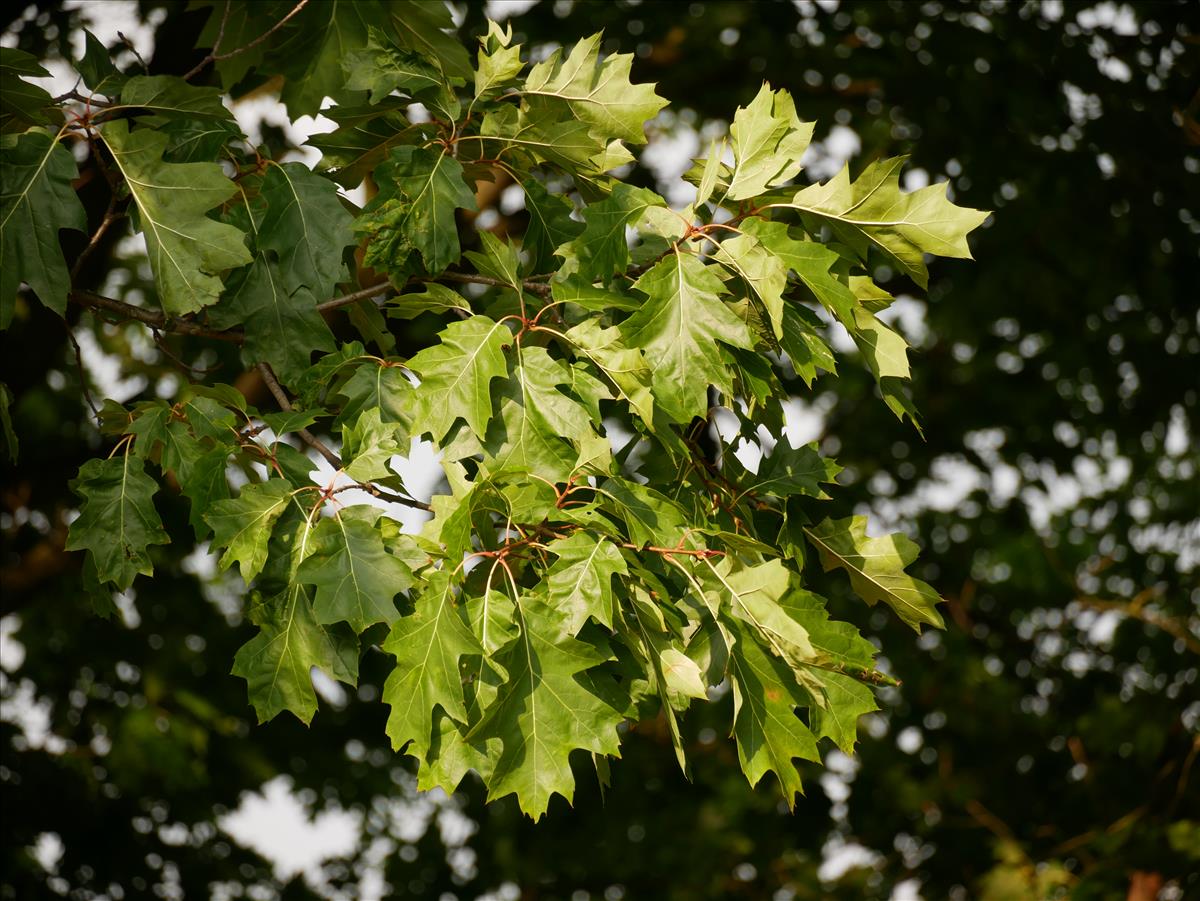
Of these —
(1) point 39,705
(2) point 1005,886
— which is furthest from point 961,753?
(1) point 39,705

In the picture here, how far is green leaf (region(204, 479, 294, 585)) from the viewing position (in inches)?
84.0

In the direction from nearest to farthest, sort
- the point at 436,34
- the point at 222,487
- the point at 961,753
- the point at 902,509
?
1. the point at 222,487
2. the point at 436,34
3. the point at 961,753
4. the point at 902,509

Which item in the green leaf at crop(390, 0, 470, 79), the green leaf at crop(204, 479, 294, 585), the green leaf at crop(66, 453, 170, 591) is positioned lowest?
the green leaf at crop(66, 453, 170, 591)

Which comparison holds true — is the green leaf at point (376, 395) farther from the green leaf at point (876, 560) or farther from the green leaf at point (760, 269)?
the green leaf at point (876, 560)

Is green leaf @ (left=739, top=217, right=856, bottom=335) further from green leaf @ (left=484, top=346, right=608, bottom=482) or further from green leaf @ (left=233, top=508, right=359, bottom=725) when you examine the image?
green leaf @ (left=233, top=508, right=359, bottom=725)

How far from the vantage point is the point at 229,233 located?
237cm

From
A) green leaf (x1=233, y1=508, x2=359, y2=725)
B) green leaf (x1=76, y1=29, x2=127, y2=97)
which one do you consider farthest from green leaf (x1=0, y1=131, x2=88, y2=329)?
green leaf (x1=233, y1=508, x2=359, y2=725)

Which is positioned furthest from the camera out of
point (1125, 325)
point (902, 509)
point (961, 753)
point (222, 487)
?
point (902, 509)

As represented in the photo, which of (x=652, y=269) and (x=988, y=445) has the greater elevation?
(x=652, y=269)

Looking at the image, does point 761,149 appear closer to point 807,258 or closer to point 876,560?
point 807,258

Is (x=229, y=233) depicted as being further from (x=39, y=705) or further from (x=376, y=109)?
(x=39, y=705)

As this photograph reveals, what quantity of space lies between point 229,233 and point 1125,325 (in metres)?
6.48

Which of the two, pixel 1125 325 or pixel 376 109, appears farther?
pixel 1125 325

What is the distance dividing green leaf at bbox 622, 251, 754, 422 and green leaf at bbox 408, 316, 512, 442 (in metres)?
0.26
